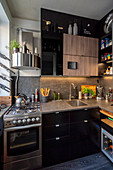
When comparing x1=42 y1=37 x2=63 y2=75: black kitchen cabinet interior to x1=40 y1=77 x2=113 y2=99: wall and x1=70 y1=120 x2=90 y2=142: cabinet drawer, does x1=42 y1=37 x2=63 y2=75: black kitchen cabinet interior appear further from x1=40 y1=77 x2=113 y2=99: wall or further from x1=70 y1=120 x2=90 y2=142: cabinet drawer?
x1=70 y1=120 x2=90 y2=142: cabinet drawer

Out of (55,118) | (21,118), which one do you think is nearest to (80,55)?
(55,118)

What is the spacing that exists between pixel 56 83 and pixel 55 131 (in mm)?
1091

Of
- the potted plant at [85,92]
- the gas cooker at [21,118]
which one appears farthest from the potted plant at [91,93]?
the gas cooker at [21,118]

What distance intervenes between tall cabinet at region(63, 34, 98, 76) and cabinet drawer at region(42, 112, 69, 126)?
0.83m

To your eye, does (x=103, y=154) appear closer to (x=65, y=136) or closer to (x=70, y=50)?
(x=65, y=136)

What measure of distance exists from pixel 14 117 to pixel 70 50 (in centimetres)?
164

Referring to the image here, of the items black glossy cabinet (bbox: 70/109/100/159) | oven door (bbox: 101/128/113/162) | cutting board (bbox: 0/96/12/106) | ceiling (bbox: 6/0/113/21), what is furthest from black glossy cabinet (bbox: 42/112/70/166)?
ceiling (bbox: 6/0/113/21)

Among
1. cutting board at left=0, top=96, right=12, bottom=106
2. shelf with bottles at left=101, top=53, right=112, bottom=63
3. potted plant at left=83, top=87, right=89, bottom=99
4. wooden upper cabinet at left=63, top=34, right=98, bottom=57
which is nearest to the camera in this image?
cutting board at left=0, top=96, right=12, bottom=106

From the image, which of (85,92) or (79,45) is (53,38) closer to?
(79,45)

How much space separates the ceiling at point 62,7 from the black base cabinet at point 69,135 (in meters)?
2.01

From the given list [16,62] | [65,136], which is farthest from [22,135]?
[16,62]

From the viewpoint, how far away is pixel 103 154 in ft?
5.51

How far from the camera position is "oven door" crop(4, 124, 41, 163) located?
1.26 metres

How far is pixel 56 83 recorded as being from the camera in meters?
2.18
